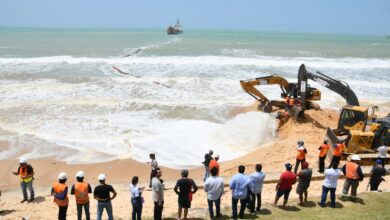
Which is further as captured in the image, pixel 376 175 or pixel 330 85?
pixel 330 85

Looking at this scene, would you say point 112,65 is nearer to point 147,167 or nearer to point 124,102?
point 124,102

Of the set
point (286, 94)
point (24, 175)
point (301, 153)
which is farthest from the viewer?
point (286, 94)

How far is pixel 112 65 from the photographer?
139ft

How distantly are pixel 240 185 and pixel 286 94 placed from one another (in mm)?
12217

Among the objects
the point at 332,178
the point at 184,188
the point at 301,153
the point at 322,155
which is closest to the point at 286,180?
the point at 332,178

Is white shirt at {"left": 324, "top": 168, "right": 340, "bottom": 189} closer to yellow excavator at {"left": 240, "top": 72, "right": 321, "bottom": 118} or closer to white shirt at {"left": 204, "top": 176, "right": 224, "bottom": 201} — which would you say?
white shirt at {"left": 204, "top": 176, "right": 224, "bottom": 201}

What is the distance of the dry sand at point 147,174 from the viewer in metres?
10.1

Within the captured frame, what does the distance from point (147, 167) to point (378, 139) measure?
813 centimetres

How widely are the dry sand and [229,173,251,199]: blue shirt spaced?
1.05 metres

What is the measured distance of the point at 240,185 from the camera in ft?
28.7

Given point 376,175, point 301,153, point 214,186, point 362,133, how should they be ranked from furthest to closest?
point 362,133
point 301,153
point 376,175
point 214,186

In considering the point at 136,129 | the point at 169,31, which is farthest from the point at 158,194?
the point at 169,31

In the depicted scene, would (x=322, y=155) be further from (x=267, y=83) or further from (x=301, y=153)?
(x=267, y=83)

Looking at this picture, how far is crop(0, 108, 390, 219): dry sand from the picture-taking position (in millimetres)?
10148
